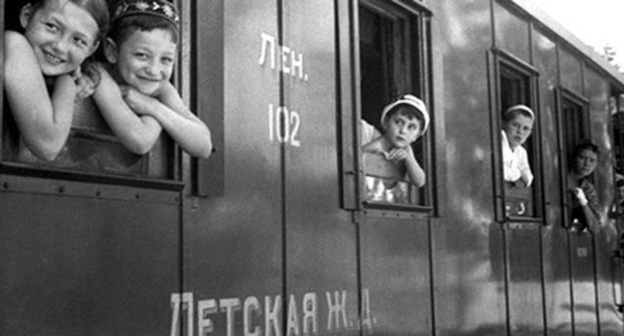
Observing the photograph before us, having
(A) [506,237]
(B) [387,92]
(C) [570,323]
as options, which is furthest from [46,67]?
(C) [570,323]

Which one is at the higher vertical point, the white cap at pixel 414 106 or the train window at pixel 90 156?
the white cap at pixel 414 106

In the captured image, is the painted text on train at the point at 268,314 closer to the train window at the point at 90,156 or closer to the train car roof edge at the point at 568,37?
the train window at the point at 90,156

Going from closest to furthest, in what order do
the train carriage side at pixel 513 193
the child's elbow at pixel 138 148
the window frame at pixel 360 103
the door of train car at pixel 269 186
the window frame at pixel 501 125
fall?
1. the child's elbow at pixel 138 148
2. the door of train car at pixel 269 186
3. the window frame at pixel 360 103
4. the train carriage side at pixel 513 193
5. the window frame at pixel 501 125

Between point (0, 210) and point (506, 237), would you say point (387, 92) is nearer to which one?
point (506, 237)

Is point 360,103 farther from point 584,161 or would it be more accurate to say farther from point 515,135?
point 584,161

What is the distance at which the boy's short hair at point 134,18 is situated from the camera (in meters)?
2.22

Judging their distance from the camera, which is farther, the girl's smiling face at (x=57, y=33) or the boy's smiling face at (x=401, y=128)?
the boy's smiling face at (x=401, y=128)

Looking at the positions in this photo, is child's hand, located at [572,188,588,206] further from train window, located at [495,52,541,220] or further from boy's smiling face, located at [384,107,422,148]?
boy's smiling face, located at [384,107,422,148]

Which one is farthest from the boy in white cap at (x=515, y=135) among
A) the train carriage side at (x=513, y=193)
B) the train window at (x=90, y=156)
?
the train window at (x=90, y=156)

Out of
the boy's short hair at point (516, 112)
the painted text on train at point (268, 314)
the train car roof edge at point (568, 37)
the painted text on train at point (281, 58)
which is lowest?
the painted text on train at point (268, 314)

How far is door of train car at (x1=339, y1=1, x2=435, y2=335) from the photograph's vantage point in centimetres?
332

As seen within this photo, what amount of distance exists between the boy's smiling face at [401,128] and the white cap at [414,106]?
0.03 m

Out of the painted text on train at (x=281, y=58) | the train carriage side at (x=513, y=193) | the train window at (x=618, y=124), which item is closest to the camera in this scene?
the painted text on train at (x=281, y=58)

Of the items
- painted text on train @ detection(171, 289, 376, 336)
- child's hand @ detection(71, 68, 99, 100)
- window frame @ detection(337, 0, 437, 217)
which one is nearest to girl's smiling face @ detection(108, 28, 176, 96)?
child's hand @ detection(71, 68, 99, 100)
